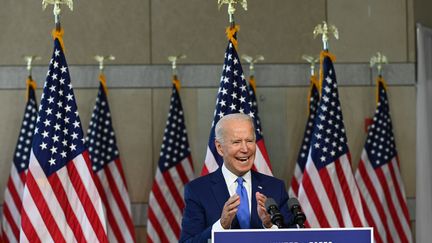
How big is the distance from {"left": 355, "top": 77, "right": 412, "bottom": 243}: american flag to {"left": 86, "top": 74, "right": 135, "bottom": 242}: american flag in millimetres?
2517

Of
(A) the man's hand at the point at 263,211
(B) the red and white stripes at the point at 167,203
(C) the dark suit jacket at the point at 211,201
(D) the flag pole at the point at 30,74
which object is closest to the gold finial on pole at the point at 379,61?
(B) the red and white stripes at the point at 167,203

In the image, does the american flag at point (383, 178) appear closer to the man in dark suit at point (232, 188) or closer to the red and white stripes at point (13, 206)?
the red and white stripes at point (13, 206)

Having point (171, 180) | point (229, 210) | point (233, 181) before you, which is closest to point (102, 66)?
point (171, 180)

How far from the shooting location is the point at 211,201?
4.79 metres

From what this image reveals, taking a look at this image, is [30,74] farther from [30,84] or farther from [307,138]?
[307,138]

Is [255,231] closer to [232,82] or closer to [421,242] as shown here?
[232,82]

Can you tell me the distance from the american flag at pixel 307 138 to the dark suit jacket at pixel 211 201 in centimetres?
449

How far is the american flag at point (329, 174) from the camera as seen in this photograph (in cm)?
840

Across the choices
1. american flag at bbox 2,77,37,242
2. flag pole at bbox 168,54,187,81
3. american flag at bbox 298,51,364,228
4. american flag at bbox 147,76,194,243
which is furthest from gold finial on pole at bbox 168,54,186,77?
american flag at bbox 298,51,364,228

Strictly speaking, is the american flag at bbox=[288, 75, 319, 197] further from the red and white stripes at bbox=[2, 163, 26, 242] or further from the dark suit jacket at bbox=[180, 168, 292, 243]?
the dark suit jacket at bbox=[180, 168, 292, 243]

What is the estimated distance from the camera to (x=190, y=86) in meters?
9.79

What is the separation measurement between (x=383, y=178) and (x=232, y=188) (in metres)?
4.95

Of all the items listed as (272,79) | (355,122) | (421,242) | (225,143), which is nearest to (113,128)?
(272,79)

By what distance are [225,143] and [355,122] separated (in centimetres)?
546
